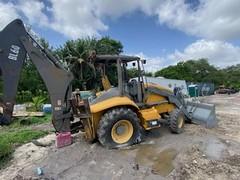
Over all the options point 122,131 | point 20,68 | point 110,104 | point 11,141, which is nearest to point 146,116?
point 122,131

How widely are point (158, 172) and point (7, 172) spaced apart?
2.83 meters

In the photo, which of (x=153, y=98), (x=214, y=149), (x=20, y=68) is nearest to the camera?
(x=20, y=68)

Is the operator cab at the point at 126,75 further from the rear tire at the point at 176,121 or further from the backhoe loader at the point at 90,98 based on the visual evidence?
the rear tire at the point at 176,121

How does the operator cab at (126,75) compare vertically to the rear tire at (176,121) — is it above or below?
above

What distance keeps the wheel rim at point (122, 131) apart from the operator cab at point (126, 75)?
0.76 meters

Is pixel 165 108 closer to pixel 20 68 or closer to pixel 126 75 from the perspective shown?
pixel 126 75

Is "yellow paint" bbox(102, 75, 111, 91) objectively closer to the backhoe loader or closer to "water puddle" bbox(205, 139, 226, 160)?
the backhoe loader

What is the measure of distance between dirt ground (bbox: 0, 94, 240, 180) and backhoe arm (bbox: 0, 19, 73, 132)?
2.90 ft

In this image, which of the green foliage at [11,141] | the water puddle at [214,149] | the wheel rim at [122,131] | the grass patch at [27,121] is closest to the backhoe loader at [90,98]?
the wheel rim at [122,131]

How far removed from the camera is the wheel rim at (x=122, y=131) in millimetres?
5762

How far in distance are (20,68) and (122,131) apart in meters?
2.72

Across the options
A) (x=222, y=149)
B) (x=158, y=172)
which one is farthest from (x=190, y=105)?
(x=158, y=172)

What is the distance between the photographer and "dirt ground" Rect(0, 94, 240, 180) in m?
4.25

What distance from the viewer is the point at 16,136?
704 cm
